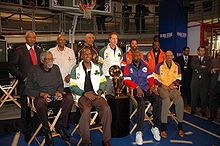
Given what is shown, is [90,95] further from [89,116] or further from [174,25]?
[174,25]

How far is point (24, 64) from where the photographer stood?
3.76 metres

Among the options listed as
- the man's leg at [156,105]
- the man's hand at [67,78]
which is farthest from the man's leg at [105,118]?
the man's leg at [156,105]

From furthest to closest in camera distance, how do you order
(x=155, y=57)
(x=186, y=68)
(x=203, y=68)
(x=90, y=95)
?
(x=186, y=68)
(x=203, y=68)
(x=155, y=57)
(x=90, y=95)

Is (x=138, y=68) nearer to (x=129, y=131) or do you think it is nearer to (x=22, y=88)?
(x=129, y=131)

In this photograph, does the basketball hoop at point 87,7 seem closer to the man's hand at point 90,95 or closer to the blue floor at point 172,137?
the man's hand at point 90,95

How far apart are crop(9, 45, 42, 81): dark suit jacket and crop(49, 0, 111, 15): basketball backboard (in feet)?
4.92

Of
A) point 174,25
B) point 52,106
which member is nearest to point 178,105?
point 52,106

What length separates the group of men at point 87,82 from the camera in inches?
136

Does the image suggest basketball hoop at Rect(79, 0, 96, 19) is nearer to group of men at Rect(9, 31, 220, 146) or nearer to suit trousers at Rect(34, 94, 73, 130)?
group of men at Rect(9, 31, 220, 146)

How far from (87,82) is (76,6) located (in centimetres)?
231

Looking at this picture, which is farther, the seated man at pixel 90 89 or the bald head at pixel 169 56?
the bald head at pixel 169 56

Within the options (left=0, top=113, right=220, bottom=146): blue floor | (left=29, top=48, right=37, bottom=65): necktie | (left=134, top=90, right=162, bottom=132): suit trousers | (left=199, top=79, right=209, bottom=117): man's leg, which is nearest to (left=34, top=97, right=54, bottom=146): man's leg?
(left=0, top=113, right=220, bottom=146): blue floor

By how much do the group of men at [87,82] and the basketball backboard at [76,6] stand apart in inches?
45.1

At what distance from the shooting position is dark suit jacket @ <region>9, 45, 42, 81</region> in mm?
3693
